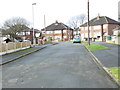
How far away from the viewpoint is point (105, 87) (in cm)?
540

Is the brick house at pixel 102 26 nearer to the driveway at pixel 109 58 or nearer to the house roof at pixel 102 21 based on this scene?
the house roof at pixel 102 21

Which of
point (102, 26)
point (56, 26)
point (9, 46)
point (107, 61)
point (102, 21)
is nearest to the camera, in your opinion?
point (107, 61)

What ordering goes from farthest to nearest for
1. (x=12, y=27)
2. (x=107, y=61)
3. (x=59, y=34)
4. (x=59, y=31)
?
1. (x=59, y=34)
2. (x=59, y=31)
3. (x=12, y=27)
4. (x=107, y=61)

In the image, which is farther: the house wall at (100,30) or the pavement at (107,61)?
the house wall at (100,30)

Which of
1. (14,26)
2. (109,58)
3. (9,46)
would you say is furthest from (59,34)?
(109,58)

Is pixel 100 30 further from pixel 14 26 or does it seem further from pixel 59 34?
pixel 14 26

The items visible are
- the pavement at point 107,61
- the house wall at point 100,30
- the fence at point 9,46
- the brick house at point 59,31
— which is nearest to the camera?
the pavement at point 107,61

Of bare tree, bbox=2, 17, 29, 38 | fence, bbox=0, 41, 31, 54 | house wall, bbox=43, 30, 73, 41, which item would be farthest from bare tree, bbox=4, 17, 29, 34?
house wall, bbox=43, 30, 73, 41

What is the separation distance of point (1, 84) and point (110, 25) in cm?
6202

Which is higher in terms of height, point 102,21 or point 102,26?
point 102,21

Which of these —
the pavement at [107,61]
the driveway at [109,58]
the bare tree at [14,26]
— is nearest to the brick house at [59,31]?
the bare tree at [14,26]

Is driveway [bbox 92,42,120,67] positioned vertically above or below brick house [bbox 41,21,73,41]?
below

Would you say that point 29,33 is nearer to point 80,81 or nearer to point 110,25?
point 110,25

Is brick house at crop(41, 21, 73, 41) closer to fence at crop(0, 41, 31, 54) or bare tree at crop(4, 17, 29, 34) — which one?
bare tree at crop(4, 17, 29, 34)
